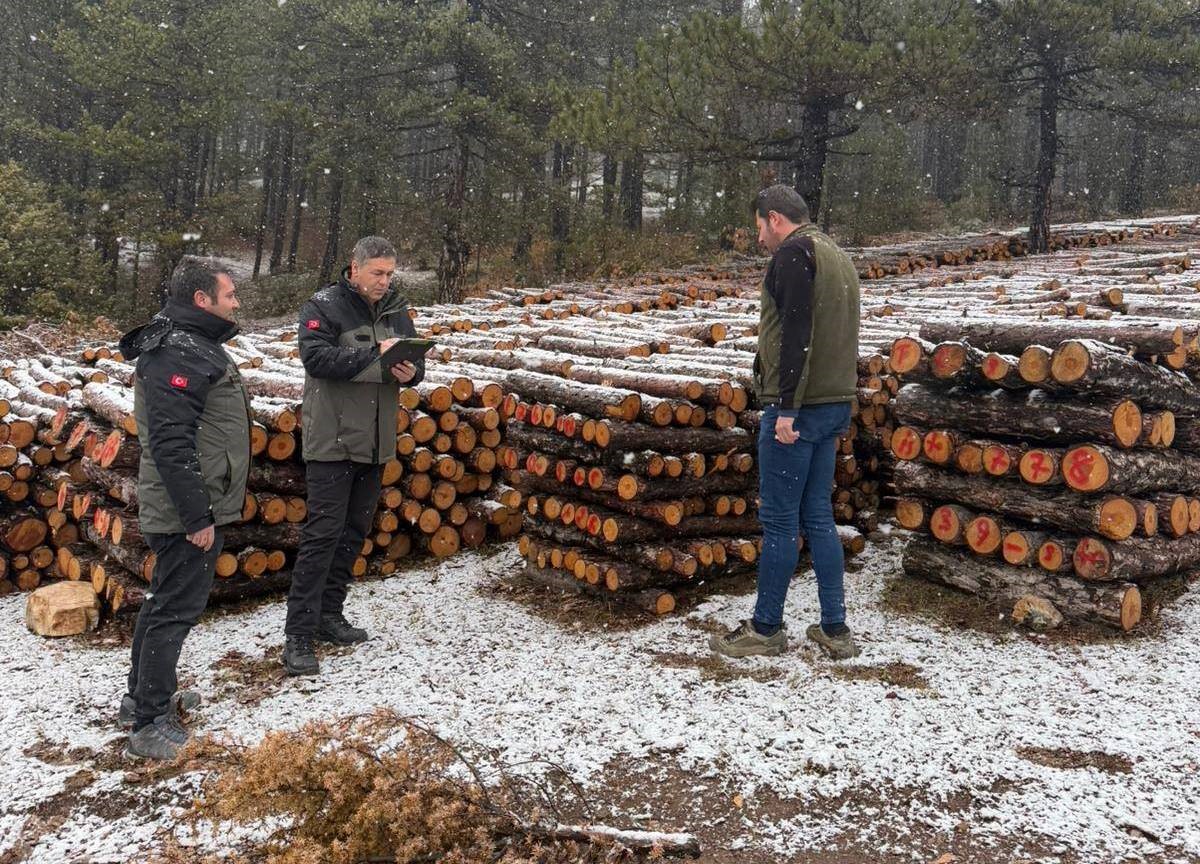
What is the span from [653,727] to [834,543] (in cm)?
141

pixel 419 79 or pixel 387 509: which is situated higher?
pixel 419 79

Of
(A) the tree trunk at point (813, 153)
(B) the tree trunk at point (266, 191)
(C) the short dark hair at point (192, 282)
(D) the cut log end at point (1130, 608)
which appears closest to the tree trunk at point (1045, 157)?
(A) the tree trunk at point (813, 153)

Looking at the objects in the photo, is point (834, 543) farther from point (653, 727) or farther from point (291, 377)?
point (291, 377)

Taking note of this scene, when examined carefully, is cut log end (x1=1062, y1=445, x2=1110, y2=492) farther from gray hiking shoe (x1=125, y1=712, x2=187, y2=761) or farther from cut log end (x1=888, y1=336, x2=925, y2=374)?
gray hiking shoe (x1=125, y1=712, x2=187, y2=761)

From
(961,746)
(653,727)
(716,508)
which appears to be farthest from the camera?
(716,508)

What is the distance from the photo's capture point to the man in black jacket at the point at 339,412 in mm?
4504

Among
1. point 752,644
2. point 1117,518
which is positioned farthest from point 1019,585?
point 752,644

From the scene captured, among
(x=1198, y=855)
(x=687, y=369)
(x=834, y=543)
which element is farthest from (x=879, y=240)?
(x=1198, y=855)

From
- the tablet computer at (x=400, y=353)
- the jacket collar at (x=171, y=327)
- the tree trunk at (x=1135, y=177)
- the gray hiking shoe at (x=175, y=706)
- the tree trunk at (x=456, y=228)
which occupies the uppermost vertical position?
the tree trunk at (x=1135, y=177)

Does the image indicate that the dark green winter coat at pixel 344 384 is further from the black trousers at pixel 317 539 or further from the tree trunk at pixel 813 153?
the tree trunk at pixel 813 153

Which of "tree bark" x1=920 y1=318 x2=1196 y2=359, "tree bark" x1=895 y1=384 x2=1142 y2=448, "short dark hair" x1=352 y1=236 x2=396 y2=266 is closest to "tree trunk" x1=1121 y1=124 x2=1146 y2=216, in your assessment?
"tree bark" x1=920 y1=318 x2=1196 y2=359

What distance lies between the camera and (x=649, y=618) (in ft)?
17.0

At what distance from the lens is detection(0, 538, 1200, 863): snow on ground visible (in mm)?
3172

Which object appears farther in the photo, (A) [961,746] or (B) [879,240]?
(B) [879,240]
